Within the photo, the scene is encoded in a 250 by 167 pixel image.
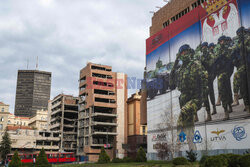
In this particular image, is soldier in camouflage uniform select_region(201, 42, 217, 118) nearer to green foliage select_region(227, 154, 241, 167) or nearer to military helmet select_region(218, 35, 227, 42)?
military helmet select_region(218, 35, 227, 42)

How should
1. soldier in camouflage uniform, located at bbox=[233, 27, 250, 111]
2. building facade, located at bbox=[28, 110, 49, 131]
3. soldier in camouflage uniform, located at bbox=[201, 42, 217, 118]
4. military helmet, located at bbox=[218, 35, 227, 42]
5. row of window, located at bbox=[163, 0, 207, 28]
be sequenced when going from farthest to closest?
building facade, located at bbox=[28, 110, 49, 131], row of window, located at bbox=[163, 0, 207, 28], soldier in camouflage uniform, located at bbox=[201, 42, 217, 118], military helmet, located at bbox=[218, 35, 227, 42], soldier in camouflage uniform, located at bbox=[233, 27, 250, 111]

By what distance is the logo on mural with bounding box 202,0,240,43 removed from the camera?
5477 cm

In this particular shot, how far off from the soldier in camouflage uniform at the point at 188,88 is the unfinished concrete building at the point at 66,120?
56539 mm

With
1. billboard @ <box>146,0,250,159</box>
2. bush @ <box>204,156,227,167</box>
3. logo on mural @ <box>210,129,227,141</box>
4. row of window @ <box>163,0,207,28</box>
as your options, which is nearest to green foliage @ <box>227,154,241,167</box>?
bush @ <box>204,156,227,167</box>

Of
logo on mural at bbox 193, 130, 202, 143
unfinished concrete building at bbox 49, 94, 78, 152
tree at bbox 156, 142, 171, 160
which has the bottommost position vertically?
tree at bbox 156, 142, 171, 160

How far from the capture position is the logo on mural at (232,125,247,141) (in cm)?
5009

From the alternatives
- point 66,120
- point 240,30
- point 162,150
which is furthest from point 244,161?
point 66,120

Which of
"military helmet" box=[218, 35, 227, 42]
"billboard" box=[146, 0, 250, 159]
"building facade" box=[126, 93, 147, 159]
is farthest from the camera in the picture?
"building facade" box=[126, 93, 147, 159]

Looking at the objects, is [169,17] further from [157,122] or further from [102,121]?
[102,121]

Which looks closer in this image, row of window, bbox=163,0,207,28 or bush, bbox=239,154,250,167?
bush, bbox=239,154,250,167

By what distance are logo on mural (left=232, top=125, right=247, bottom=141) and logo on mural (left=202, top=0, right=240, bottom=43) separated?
1696cm

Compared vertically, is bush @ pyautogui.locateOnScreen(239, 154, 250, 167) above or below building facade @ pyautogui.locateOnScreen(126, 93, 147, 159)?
below

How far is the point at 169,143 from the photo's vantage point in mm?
70562

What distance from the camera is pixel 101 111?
108938 millimetres
